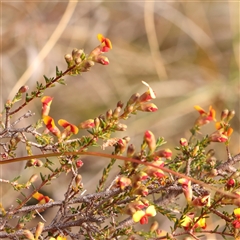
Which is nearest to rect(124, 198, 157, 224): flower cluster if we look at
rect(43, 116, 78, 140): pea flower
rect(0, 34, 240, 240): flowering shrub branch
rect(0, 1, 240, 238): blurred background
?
rect(0, 34, 240, 240): flowering shrub branch

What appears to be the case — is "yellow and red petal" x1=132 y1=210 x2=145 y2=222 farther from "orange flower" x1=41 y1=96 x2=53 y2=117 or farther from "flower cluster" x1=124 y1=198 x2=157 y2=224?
"orange flower" x1=41 y1=96 x2=53 y2=117

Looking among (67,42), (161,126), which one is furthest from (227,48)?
(67,42)

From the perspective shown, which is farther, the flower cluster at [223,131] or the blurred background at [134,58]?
the blurred background at [134,58]

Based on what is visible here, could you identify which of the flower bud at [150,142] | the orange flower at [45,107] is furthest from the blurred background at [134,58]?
the flower bud at [150,142]

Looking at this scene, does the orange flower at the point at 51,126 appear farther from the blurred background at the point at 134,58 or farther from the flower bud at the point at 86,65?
the blurred background at the point at 134,58

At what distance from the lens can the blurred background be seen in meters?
1.66

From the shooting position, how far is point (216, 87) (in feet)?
5.95

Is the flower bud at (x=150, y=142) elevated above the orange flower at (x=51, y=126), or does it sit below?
below

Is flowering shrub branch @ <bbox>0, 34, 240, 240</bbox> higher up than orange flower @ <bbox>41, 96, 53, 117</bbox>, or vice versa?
orange flower @ <bbox>41, 96, 53, 117</bbox>

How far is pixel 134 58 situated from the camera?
6.49 ft

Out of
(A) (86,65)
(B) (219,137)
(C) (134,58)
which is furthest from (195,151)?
(C) (134,58)

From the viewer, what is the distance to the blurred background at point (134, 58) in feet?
5.46

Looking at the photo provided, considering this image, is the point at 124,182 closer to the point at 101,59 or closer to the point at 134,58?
the point at 101,59

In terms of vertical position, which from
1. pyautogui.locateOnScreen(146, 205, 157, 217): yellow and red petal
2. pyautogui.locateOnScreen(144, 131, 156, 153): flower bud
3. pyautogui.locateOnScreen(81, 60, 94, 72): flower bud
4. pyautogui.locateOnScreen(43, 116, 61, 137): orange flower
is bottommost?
pyautogui.locateOnScreen(146, 205, 157, 217): yellow and red petal
